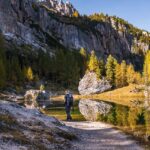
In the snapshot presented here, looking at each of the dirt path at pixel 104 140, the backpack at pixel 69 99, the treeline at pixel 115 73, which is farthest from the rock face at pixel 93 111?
the treeline at pixel 115 73

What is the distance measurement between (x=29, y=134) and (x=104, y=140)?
25.9 ft

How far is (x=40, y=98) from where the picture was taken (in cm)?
12131

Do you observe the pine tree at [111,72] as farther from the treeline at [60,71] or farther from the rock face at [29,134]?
the rock face at [29,134]

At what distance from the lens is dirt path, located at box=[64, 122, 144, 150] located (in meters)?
30.8

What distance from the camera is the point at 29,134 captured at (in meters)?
30.6

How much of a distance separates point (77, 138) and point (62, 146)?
5660 mm

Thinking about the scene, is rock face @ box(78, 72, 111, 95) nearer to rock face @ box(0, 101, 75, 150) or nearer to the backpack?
the backpack

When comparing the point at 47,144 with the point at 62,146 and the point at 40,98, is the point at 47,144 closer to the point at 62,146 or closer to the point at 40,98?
the point at 62,146

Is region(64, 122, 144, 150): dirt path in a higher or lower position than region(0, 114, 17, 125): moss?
lower

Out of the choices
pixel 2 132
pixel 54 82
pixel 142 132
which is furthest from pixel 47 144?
pixel 54 82

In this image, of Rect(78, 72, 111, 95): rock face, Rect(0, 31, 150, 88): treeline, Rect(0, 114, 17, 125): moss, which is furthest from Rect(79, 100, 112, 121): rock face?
Rect(78, 72, 111, 95): rock face

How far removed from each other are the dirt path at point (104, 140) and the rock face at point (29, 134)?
4.84 ft

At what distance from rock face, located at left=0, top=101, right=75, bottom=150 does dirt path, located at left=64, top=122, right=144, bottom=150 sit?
4.84 ft

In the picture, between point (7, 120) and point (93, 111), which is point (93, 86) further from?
point (7, 120)
